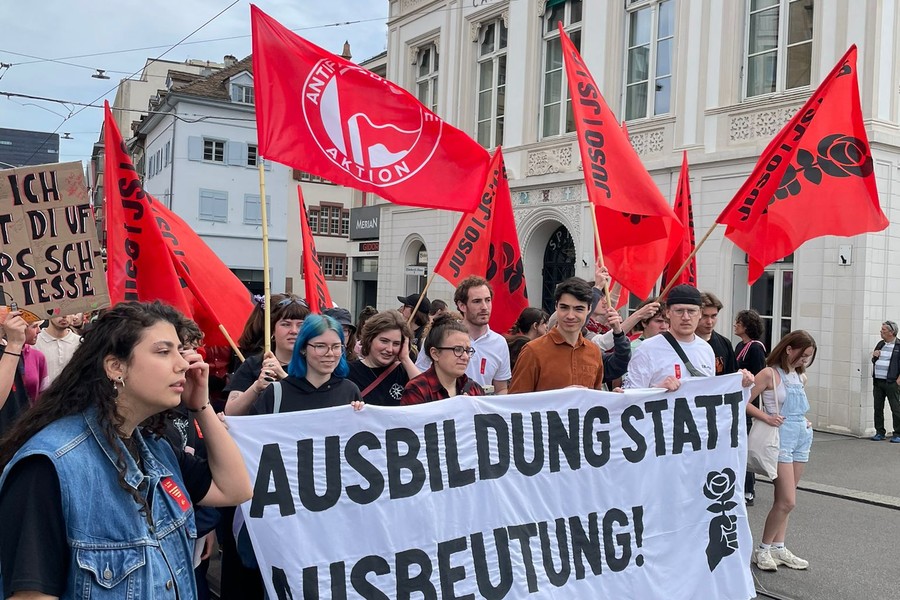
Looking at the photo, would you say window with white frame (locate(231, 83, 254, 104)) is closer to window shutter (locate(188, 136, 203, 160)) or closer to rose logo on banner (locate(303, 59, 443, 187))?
window shutter (locate(188, 136, 203, 160))

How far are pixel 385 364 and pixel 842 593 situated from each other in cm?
333

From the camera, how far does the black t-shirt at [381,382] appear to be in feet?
16.1

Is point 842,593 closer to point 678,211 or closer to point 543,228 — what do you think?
point 678,211

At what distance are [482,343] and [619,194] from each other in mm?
1533

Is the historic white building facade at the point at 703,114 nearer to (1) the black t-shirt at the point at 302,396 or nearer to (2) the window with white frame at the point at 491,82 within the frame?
(2) the window with white frame at the point at 491,82

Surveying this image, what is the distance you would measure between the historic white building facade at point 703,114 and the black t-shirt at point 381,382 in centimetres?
995

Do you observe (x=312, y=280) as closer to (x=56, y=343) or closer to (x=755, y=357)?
(x=56, y=343)

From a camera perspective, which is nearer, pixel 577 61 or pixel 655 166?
pixel 577 61

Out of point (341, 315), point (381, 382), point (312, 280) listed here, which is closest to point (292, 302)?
A: point (381, 382)

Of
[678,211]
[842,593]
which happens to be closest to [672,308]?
[842,593]

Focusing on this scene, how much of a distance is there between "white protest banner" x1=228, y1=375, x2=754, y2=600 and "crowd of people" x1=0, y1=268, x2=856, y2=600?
0.85ft

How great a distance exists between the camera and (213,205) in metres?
41.1

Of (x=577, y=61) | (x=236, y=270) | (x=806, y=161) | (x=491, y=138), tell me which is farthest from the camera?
(x=236, y=270)

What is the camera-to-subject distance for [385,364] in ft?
16.3
